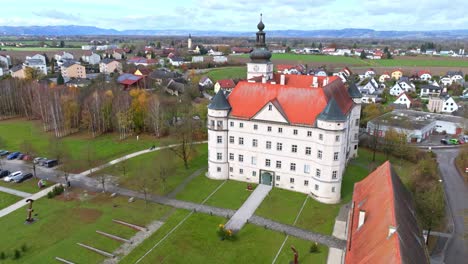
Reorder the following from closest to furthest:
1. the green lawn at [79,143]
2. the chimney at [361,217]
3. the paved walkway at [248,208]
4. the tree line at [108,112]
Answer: the chimney at [361,217]
the paved walkway at [248,208]
the green lawn at [79,143]
the tree line at [108,112]

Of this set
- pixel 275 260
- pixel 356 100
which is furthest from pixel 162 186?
pixel 356 100

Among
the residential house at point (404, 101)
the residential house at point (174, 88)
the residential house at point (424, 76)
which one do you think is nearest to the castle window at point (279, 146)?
the residential house at point (404, 101)

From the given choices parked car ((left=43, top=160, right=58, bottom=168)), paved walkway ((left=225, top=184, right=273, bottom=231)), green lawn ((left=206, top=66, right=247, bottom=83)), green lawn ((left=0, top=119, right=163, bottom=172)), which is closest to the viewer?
paved walkway ((left=225, top=184, right=273, bottom=231))

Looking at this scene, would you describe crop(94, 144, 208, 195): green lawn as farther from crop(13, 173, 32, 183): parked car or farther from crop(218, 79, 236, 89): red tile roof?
crop(218, 79, 236, 89): red tile roof

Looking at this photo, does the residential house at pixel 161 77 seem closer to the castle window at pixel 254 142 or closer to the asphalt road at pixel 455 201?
the castle window at pixel 254 142

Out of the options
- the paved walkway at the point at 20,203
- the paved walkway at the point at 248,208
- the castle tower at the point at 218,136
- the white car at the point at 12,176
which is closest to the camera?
the paved walkway at the point at 248,208

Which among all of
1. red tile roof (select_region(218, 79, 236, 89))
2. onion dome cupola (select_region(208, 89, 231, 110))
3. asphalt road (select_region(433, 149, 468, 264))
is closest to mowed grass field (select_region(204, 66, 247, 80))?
red tile roof (select_region(218, 79, 236, 89))

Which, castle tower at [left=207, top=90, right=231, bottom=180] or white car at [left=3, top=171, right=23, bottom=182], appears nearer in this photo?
castle tower at [left=207, top=90, right=231, bottom=180]
